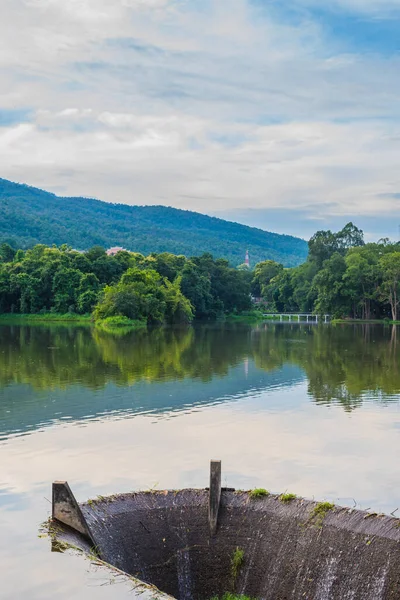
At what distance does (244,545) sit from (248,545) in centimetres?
6

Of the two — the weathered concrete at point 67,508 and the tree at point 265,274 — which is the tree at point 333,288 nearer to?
the tree at point 265,274

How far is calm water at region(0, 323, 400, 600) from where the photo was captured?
11.3 m

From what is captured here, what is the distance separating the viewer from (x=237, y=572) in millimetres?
10016

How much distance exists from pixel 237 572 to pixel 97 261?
74.6m

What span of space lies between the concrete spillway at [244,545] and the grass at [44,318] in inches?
2611

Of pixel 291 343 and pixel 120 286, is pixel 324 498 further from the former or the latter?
pixel 120 286

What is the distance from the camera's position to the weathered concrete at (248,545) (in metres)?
9.32

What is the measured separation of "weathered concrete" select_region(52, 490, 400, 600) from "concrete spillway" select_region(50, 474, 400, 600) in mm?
14

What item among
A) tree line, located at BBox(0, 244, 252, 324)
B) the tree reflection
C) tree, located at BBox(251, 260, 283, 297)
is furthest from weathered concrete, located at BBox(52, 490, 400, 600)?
tree, located at BBox(251, 260, 283, 297)

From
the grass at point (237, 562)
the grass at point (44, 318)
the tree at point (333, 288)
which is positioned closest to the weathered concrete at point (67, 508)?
the grass at point (237, 562)

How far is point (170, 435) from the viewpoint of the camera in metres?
17.3

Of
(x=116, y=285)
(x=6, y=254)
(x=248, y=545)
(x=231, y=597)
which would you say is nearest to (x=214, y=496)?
(x=248, y=545)

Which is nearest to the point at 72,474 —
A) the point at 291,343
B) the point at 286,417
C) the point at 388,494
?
the point at 388,494

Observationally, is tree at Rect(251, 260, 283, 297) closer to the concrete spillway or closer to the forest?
the forest
